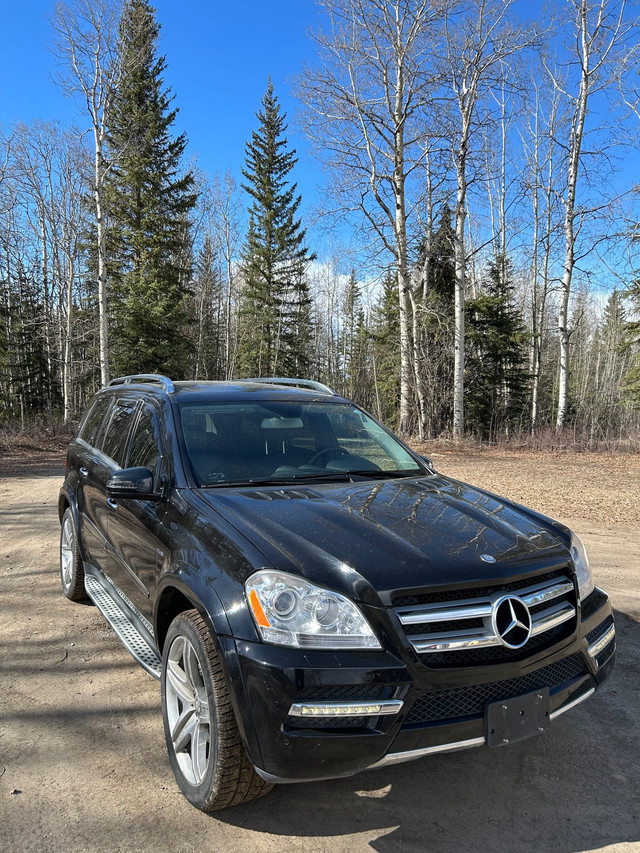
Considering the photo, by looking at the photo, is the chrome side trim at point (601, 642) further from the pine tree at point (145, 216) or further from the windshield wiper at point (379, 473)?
the pine tree at point (145, 216)

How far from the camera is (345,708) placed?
80.7 inches

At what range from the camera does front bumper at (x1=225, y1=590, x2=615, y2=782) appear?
6.75ft

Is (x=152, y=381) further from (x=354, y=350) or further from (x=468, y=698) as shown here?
(x=354, y=350)

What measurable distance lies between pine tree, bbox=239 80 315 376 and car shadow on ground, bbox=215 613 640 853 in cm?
3416

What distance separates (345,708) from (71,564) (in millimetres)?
3636

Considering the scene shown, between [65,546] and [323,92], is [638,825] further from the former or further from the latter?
[323,92]

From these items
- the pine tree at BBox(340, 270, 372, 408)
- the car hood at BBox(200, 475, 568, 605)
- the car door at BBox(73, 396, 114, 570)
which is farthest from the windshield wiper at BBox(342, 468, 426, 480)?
the pine tree at BBox(340, 270, 372, 408)

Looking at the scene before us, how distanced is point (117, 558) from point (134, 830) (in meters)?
1.67

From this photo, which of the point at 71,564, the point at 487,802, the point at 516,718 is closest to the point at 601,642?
the point at 516,718

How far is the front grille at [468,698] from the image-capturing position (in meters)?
2.13

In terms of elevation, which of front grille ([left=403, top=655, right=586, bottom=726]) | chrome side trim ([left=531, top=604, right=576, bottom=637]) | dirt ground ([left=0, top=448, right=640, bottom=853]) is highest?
chrome side trim ([left=531, top=604, right=576, bottom=637])

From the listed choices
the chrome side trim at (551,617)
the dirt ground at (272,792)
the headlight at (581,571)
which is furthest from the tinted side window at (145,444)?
the headlight at (581,571)

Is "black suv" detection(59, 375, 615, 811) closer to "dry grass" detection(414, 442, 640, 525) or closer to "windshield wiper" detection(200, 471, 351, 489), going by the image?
"windshield wiper" detection(200, 471, 351, 489)

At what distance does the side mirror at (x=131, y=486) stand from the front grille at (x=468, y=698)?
5.61 ft
